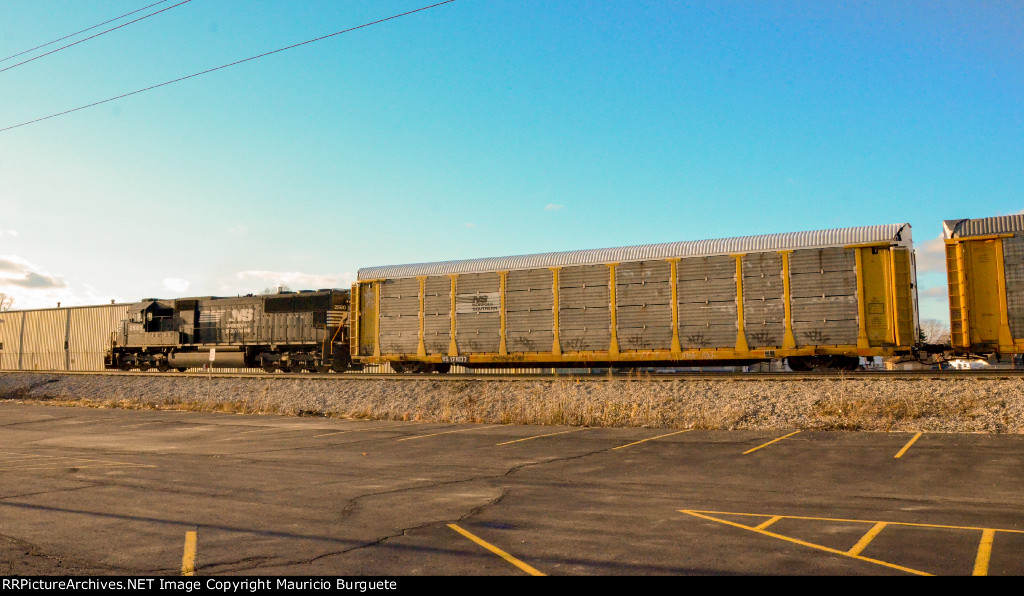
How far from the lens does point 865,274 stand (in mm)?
19359

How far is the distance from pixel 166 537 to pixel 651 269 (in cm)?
1741

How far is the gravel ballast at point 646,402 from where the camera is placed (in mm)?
15242

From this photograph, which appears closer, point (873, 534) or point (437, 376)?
point (873, 534)

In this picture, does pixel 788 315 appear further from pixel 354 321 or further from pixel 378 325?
pixel 354 321

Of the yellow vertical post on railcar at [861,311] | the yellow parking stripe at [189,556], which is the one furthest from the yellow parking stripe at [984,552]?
the yellow vertical post on railcar at [861,311]

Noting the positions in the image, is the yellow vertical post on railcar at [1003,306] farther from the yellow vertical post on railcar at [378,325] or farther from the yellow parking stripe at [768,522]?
the yellow vertical post on railcar at [378,325]

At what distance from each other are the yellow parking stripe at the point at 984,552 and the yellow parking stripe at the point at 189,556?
6393mm

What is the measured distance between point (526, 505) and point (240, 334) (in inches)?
1106

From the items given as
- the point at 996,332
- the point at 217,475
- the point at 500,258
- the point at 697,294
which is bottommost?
the point at 217,475

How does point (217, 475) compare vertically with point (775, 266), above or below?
below
